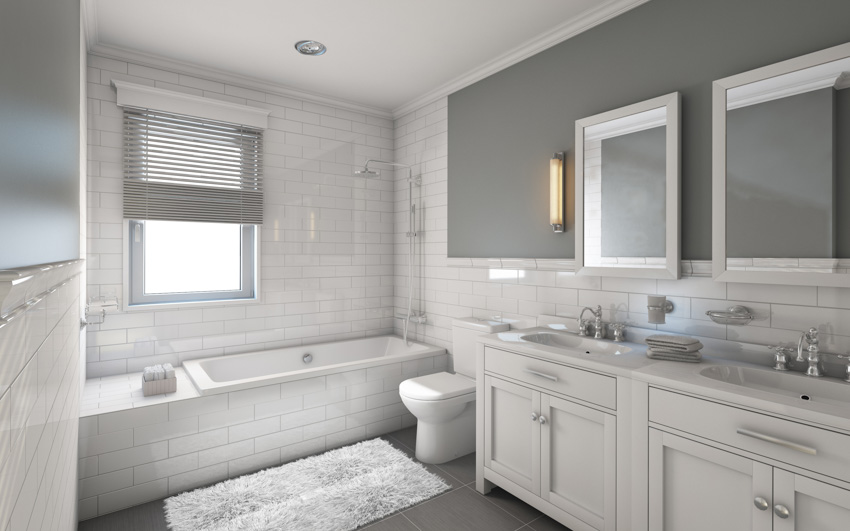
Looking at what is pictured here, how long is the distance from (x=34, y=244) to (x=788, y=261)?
2566 millimetres

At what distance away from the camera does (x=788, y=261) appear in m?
1.96

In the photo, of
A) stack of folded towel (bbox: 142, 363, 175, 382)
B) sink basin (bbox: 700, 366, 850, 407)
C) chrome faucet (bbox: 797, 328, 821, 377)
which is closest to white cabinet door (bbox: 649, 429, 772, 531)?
sink basin (bbox: 700, 366, 850, 407)

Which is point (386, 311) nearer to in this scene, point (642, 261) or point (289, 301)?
point (289, 301)

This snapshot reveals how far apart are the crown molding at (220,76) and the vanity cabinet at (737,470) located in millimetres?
3613

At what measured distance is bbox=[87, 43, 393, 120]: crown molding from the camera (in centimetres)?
323

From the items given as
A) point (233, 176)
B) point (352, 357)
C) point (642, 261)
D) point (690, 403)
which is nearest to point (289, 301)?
point (352, 357)

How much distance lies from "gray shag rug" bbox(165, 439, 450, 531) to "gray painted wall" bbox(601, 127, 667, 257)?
6.03ft

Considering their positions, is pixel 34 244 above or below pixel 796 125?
below

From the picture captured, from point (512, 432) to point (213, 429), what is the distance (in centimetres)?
186

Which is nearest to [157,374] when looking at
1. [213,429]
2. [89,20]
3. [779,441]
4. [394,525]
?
[213,429]

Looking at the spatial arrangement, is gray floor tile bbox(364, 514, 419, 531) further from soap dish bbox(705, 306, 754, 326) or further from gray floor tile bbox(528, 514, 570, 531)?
soap dish bbox(705, 306, 754, 326)

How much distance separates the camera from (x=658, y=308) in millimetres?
2332

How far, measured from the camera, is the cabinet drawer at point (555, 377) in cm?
205

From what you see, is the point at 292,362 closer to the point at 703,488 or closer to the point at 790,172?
the point at 703,488
